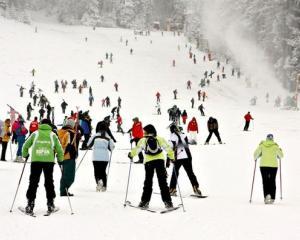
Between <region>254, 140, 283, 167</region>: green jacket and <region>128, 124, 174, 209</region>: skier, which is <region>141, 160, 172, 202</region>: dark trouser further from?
<region>254, 140, 283, 167</region>: green jacket

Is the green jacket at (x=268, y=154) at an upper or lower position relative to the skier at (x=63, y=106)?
lower

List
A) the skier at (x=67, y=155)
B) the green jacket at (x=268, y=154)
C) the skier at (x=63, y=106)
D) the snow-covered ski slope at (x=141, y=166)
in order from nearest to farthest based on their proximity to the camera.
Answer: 1. the snow-covered ski slope at (x=141, y=166)
2. the skier at (x=67, y=155)
3. the green jacket at (x=268, y=154)
4. the skier at (x=63, y=106)

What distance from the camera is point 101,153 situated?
36.1ft

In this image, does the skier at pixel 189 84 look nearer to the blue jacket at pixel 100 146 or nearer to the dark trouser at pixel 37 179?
the blue jacket at pixel 100 146

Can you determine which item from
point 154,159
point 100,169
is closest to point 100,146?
point 100,169

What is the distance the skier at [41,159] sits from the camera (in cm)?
837

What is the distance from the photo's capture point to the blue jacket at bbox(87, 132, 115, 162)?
11.0m

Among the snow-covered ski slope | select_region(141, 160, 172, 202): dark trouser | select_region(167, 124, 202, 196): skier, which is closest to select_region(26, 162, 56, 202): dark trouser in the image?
the snow-covered ski slope

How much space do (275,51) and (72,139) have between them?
2453 inches

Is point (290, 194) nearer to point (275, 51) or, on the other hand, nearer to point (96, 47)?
point (96, 47)

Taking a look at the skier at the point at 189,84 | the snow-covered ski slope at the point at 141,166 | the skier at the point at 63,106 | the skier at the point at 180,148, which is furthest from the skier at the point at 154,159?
the skier at the point at 189,84

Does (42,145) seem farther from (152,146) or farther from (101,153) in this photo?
(101,153)

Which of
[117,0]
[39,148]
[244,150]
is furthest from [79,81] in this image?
[117,0]

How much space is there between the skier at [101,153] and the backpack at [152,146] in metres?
2.18
